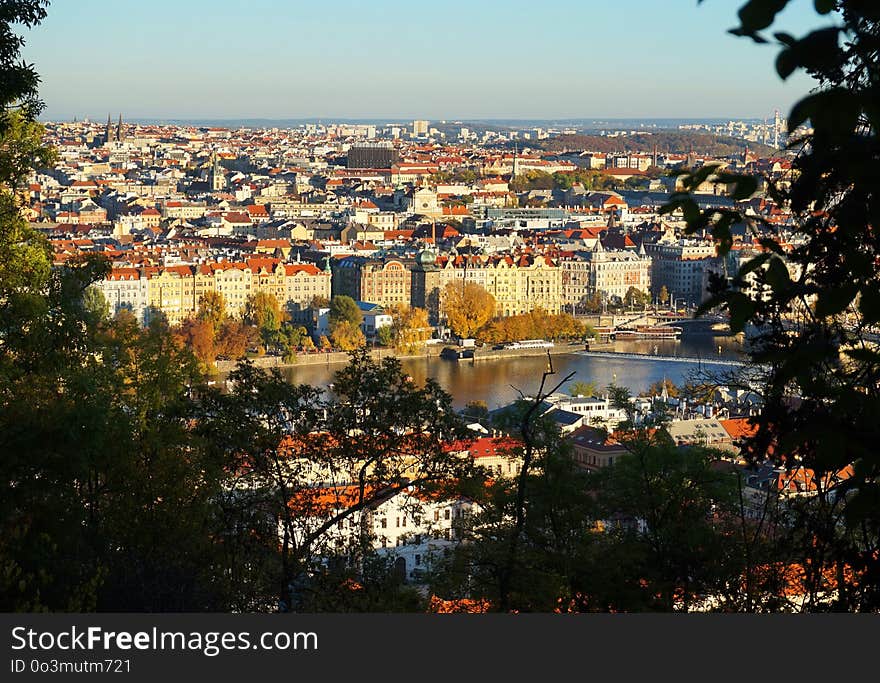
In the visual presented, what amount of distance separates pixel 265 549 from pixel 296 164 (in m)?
34.4

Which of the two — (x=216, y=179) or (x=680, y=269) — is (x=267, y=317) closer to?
(x=680, y=269)

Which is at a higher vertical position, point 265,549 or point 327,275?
point 265,549

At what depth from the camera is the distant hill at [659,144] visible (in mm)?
47906

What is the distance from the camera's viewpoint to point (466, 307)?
17.2 meters

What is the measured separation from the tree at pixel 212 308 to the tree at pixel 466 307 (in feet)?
8.69

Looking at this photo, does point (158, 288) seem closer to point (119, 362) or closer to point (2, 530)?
point (119, 362)

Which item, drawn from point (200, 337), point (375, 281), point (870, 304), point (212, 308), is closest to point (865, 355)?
point (870, 304)

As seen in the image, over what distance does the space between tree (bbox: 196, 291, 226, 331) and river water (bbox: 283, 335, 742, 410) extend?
1803mm

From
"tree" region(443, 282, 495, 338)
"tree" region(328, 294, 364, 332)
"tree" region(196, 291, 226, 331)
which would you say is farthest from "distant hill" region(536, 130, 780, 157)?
"tree" region(196, 291, 226, 331)

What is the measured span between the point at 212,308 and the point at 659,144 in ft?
120

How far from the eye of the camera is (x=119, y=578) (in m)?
2.22

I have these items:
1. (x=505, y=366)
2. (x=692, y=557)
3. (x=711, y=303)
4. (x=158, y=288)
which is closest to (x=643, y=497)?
(x=692, y=557)

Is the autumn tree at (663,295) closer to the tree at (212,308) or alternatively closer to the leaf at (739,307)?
the tree at (212,308)

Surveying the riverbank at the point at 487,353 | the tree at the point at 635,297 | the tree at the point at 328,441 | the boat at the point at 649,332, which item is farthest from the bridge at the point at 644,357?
the tree at the point at 328,441
